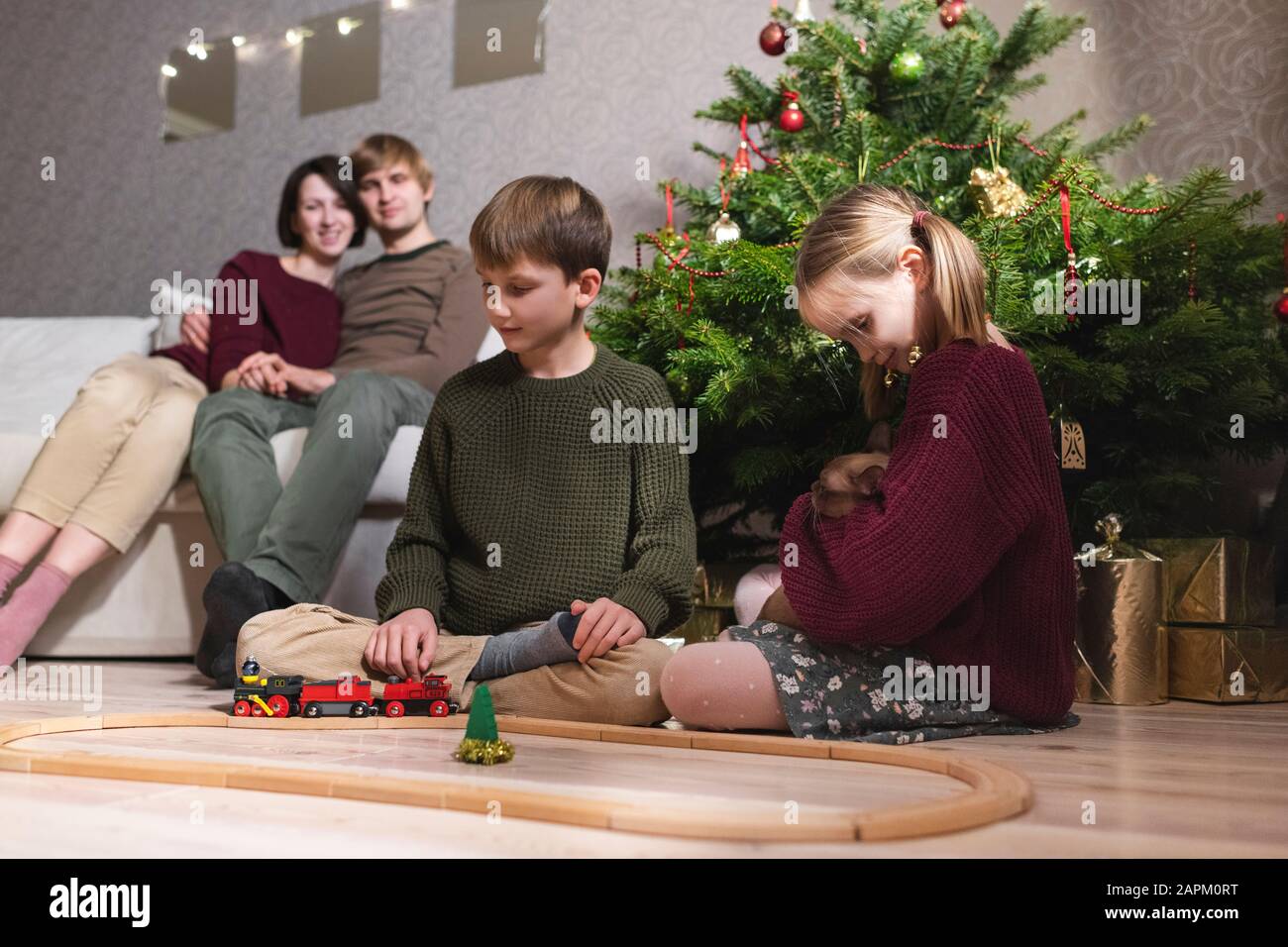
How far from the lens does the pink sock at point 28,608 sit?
1681mm

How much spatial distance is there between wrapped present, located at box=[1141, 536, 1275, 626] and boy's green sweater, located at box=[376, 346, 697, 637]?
0.70 meters

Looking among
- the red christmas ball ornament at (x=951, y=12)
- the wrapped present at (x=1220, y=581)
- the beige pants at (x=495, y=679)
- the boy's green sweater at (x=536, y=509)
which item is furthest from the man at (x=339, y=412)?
the wrapped present at (x=1220, y=581)

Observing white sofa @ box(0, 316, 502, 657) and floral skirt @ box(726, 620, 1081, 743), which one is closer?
floral skirt @ box(726, 620, 1081, 743)

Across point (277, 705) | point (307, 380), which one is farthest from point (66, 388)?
point (277, 705)

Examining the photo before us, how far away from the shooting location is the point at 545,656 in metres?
1.29

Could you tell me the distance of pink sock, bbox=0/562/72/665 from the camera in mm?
1681

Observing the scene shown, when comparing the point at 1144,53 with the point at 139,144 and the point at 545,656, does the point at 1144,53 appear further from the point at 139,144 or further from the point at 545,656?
the point at 139,144

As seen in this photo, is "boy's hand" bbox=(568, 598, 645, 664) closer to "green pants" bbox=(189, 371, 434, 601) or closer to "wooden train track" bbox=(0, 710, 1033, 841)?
"wooden train track" bbox=(0, 710, 1033, 841)

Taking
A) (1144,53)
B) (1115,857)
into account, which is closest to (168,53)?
(1144,53)

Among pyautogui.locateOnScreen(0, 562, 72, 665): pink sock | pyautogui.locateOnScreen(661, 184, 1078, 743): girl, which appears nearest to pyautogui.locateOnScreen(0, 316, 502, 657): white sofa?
pyautogui.locateOnScreen(0, 562, 72, 665): pink sock

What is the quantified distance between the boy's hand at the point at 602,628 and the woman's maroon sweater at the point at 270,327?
3.58 ft

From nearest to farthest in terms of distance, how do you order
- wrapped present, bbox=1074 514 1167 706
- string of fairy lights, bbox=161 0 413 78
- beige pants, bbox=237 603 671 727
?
1. beige pants, bbox=237 603 671 727
2. wrapped present, bbox=1074 514 1167 706
3. string of fairy lights, bbox=161 0 413 78

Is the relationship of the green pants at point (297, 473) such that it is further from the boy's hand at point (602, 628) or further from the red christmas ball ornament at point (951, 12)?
the red christmas ball ornament at point (951, 12)

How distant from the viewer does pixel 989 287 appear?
58.4 inches
